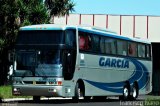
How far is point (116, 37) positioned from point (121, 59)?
52.2 inches

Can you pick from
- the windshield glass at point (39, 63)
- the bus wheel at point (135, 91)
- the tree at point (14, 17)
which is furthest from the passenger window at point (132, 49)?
the windshield glass at point (39, 63)

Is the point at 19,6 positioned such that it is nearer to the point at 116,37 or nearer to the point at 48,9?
the point at 48,9

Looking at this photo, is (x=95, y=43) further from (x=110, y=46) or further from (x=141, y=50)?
(x=141, y=50)

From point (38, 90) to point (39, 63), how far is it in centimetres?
126

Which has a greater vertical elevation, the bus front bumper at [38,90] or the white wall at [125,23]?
the white wall at [125,23]

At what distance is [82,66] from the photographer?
91.0 feet

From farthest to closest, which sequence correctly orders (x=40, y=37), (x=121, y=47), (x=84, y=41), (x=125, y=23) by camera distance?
(x=125, y=23), (x=121, y=47), (x=84, y=41), (x=40, y=37)

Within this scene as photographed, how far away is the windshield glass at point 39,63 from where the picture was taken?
26.1 meters

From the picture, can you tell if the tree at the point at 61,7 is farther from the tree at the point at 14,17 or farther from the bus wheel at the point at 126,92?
the bus wheel at the point at 126,92

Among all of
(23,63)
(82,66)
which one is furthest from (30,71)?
(82,66)

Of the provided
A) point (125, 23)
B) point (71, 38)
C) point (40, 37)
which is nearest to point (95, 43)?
point (71, 38)

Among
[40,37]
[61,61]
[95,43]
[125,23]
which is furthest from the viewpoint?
[125,23]

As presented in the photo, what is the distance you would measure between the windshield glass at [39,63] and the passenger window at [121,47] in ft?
21.3

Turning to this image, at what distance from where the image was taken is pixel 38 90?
26.3 m
